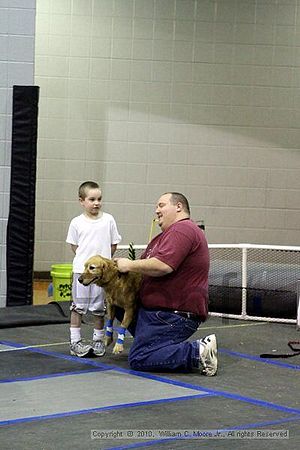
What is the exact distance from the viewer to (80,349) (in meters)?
7.28

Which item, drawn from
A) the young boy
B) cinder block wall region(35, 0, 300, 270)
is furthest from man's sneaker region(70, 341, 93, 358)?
cinder block wall region(35, 0, 300, 270)

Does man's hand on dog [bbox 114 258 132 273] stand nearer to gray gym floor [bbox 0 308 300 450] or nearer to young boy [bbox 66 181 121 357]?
young boy [bbox 66 181 121 357]

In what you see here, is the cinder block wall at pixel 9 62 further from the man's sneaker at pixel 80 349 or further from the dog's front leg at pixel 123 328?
the dog's front leg at pixel 123 328

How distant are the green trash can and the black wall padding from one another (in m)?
0.54

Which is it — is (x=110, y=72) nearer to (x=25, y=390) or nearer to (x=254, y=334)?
(x=254, y=334)

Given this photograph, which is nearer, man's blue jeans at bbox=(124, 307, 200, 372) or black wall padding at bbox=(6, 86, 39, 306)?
man's blue jeans at bbox=(124, 307, 200, 372)

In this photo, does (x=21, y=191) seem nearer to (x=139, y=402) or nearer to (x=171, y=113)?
(x=171, y=113)

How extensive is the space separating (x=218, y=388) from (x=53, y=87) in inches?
263

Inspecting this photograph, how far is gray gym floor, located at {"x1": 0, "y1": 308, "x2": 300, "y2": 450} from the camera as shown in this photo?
5.05 m

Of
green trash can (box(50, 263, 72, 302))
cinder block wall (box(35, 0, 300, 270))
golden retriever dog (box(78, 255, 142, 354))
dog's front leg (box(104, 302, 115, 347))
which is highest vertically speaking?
cinder block wall (box(35, 0, 300, 270))

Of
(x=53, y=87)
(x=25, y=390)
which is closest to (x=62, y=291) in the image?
(x=53, y=87)

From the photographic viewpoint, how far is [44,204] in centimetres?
1228

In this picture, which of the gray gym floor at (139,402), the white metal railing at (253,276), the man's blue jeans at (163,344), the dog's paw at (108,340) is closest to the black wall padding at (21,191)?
the white metal railing at (253,276)

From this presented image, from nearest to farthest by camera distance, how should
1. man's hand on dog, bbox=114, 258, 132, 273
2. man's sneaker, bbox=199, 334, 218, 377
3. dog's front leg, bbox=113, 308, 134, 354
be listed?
man's sneaker, bbox=199, 334, 218, 377, man's hand on dog, bbox=114, 258, 132, 273, dog's front leg, bbox=113, 308, 134, 354
